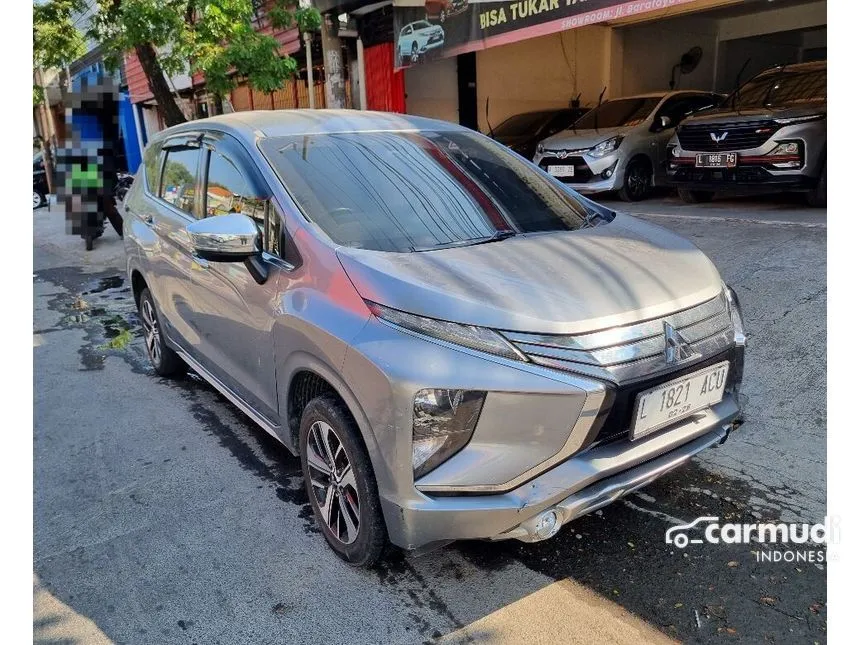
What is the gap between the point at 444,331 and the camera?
7.45 ft

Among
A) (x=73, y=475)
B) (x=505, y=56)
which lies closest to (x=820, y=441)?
(x=73, y=475)

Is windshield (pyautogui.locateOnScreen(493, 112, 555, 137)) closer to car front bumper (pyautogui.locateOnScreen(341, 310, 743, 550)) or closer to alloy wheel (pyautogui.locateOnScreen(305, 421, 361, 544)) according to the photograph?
alloy wheel (pyautogui.locateOnScreen(305, 421, 361, 544))

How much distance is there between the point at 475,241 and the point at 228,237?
3.44ft

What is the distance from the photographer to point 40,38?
32.0 ft

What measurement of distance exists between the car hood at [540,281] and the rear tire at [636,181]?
7.40 m

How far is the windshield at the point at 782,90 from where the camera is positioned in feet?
25.9

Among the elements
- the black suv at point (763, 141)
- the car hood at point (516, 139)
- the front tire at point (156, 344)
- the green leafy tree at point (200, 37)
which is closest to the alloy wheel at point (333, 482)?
the front tire at point (156, 344)

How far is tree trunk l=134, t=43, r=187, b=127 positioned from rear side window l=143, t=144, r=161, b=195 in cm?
528

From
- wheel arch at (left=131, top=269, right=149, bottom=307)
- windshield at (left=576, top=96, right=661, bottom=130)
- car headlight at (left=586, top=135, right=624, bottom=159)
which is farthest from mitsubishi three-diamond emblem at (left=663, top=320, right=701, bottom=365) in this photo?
windshield at (left=576, top=96, right=661, bottom=130)

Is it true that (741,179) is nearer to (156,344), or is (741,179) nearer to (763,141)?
(763,141)

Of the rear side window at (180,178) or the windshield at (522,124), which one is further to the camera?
the windshield at (522,124)

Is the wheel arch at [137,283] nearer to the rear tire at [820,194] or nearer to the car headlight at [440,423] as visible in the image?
the car headlight at [440,423]

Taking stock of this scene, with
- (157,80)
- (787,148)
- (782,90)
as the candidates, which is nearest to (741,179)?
(787,148)

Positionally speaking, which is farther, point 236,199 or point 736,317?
point 236,199
